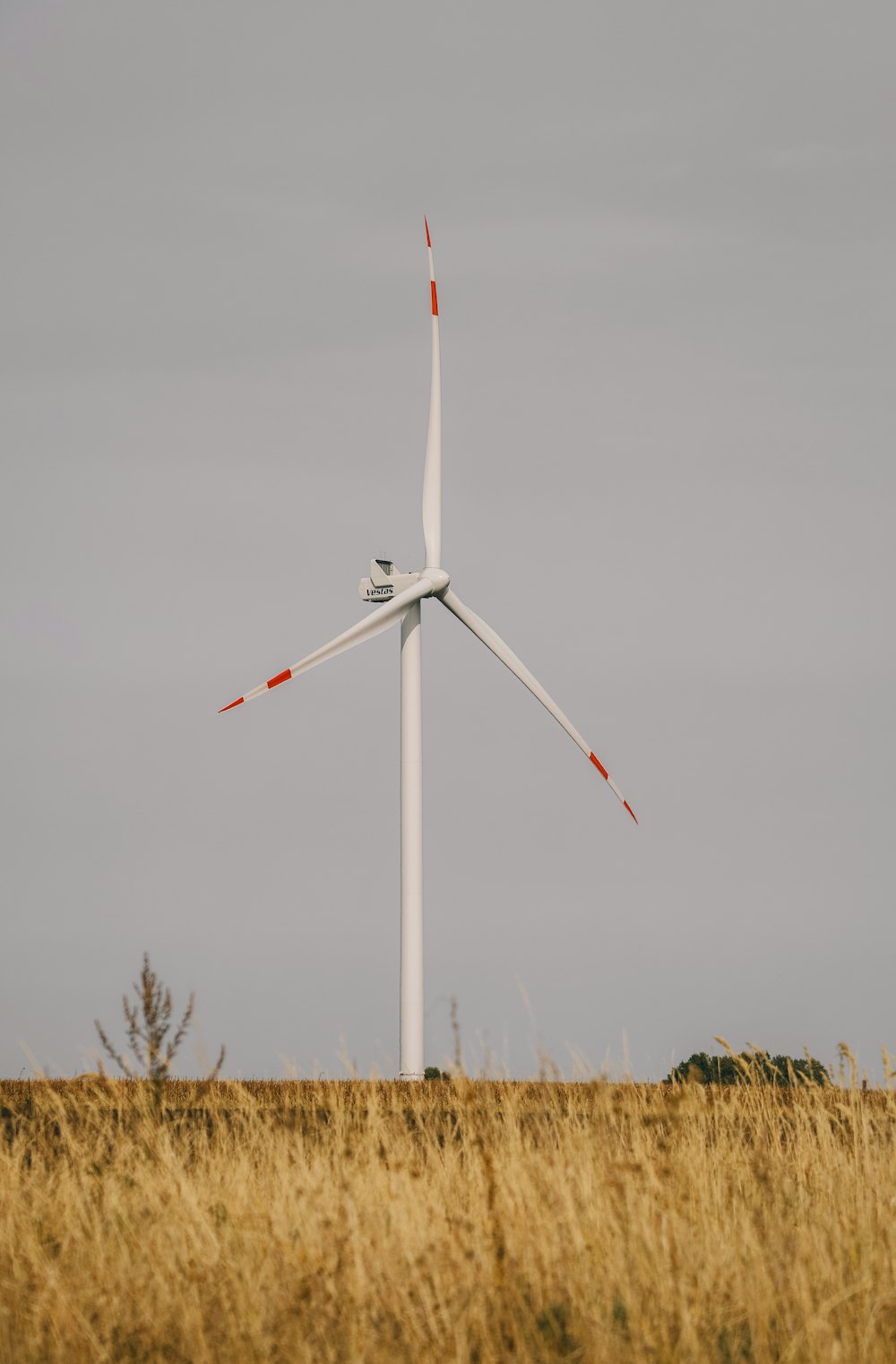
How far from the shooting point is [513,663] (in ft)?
115

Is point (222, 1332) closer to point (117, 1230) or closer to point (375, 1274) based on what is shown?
point (375, 1274)

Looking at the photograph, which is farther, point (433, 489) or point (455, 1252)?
point (433, 489)

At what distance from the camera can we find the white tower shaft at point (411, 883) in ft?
106

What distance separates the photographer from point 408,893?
33156 mm

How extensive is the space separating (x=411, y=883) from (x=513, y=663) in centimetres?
586

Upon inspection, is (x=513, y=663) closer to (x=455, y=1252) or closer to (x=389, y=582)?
Answer: (x=389, y=582)

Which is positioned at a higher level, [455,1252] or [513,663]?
[513,663]

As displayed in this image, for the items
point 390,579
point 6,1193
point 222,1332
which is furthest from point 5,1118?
point 390,579

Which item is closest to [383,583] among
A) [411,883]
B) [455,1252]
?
[411,883]

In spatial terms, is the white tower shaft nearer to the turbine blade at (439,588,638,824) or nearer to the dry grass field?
the turbine blade at (439,588,638,824)

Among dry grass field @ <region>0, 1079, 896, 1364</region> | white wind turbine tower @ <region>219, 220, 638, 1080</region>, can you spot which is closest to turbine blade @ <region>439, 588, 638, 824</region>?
white wind turbine tower @ <region>219, 220, 638, 1080</region>

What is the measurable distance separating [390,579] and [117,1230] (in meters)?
26.2

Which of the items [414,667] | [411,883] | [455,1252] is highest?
[414,667]

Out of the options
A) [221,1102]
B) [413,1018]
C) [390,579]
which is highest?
[390,579]
